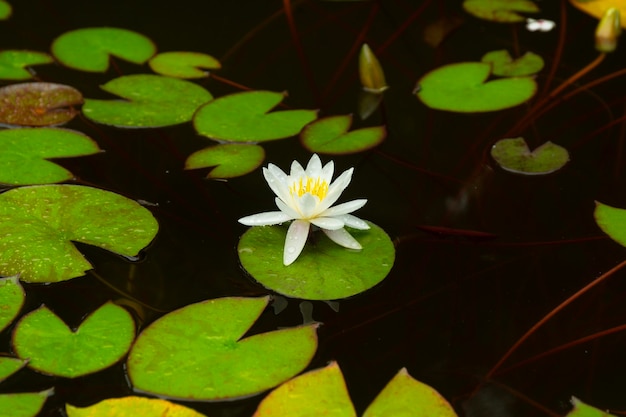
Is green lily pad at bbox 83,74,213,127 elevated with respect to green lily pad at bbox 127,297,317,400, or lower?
elevated

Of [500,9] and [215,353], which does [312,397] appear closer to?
[215,353]

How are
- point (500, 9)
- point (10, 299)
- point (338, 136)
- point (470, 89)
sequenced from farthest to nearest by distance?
point (500, 9)
point (470, 89)
point (338, 136)
point (10, 299)

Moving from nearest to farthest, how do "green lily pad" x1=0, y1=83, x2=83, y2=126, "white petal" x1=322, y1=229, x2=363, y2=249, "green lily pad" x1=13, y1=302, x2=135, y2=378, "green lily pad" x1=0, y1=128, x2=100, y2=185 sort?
"green lily pad" x1=13, y1=302, x2=135, y2=378 → "white petal" x1=322, y1=229, x2=363, y2=249 → "green lily pad" x1=0, y1=128, x2=100, y2=185 → "green lily pad" x1=0, y1=83, x2=83, y2=126

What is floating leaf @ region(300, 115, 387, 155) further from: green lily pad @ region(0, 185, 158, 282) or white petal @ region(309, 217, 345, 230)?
green lily pad @ region(0, 185, 158, 282)

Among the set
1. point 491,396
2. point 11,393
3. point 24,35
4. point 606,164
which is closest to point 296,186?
point 491,396

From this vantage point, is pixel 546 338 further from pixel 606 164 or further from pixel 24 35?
pixel 24 35

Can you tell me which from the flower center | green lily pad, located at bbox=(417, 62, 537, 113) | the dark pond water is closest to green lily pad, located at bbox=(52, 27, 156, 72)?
the dark pond water

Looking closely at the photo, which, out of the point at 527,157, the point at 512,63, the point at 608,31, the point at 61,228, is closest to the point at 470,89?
the point at 512,63

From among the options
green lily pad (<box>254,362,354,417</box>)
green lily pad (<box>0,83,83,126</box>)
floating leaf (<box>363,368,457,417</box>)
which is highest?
green lily pad (<box>0,83,83,126</box>)
